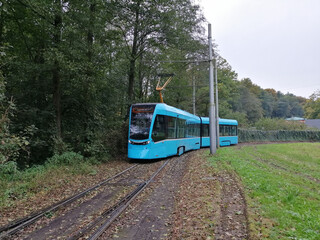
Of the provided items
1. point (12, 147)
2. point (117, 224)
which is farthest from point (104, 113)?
point (117, 224)

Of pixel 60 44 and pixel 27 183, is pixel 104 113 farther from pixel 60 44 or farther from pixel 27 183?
pixel 27 183

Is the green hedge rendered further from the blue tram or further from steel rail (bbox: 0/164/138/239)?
steel rail (bbox: 0/164/138/239)

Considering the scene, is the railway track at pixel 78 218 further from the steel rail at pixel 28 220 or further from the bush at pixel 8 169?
the bush at pixel 8 169

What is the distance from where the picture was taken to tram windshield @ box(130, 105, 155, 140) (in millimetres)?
12758

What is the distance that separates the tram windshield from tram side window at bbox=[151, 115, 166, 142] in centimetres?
37

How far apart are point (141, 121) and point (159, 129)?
43.5 inches

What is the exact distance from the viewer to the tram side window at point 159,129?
42.3 ft

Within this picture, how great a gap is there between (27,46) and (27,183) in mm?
8562

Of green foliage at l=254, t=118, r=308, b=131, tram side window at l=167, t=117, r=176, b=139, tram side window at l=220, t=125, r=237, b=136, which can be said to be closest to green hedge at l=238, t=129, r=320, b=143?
green foliage at l=254, t=118, r=308, b=131

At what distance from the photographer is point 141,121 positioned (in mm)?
12953

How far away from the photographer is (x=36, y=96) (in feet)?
44.1

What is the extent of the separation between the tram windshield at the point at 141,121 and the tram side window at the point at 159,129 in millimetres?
366

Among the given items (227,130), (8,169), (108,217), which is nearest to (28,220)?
(108,217)

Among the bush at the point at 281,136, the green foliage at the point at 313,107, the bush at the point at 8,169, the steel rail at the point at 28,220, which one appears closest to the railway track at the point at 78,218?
the steel rail at the point at 28,220
